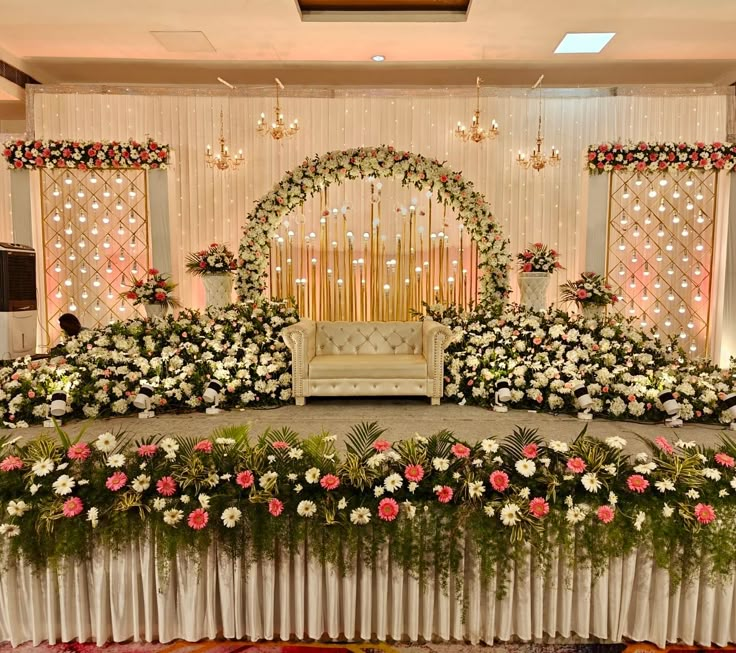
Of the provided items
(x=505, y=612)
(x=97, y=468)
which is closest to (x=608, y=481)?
(x=505, y=612)

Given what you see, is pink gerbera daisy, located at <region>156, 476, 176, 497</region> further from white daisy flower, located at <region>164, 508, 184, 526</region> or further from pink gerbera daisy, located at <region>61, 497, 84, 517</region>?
pink gerbera daisy, located at <region>61, 497, 84, 517</region>

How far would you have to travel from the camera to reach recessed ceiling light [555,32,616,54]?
6.52m

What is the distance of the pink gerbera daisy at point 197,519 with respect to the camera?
6.77 feet

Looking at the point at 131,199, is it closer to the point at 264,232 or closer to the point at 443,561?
the point at 264,232

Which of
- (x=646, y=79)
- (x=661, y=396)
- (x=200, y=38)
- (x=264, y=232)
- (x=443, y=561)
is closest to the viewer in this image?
(x=443, y=561)

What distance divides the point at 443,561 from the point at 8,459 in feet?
5.92

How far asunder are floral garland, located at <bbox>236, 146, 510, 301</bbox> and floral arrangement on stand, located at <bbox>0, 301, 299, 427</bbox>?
782 millimetres

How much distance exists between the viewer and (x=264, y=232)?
6.15 meters

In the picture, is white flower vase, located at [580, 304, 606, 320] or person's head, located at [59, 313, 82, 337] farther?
person's head, located at [59, 313, 82, 337]

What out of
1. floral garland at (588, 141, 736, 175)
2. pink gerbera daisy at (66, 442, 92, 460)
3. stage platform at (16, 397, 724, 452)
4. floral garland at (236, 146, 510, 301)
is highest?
floral garland at (588, 141, 736, 175)

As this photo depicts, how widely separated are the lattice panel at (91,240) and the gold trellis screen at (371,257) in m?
1.98

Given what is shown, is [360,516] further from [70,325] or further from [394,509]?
[70,325]

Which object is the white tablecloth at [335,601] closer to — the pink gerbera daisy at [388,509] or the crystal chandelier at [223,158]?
the pink gerbera daisy at [388,509]

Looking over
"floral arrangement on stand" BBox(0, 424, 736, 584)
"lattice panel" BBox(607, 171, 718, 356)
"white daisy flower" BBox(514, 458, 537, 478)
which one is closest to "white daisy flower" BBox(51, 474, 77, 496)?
"floral arrangement on stand" BBox(0, 424, 736, 584)
